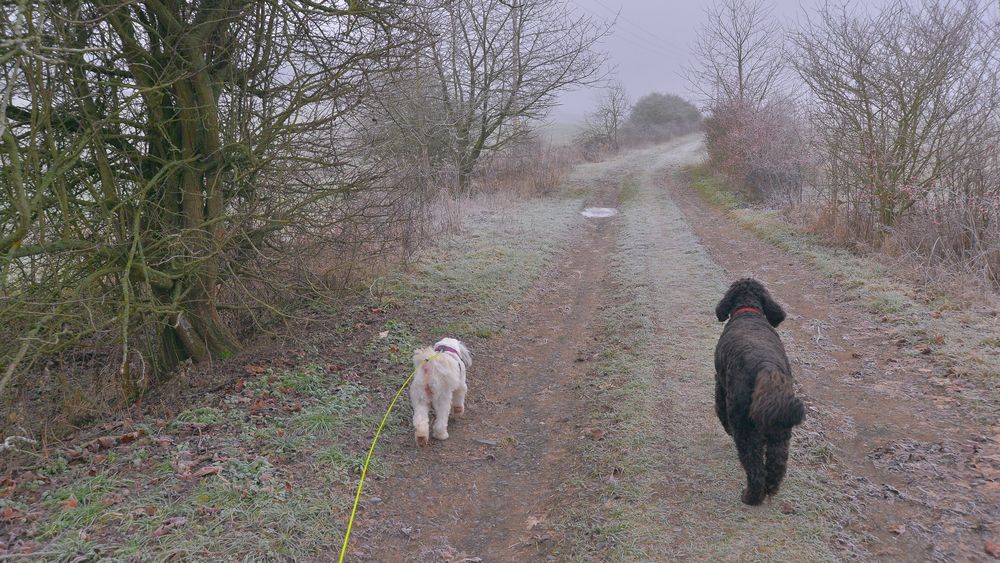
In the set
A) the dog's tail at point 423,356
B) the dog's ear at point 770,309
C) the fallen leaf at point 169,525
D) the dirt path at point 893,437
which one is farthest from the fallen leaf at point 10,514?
→ the dog's ear at point 770,309

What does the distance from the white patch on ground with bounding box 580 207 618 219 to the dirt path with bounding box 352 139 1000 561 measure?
34.4 feet

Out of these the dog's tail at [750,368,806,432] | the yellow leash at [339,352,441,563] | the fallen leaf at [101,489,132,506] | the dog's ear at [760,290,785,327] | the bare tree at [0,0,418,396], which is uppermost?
the bare tree at [0,0,418,396]

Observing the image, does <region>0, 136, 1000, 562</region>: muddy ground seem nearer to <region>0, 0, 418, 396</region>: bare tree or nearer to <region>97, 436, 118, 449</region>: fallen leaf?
<region>97, 436, 118, 449</region>: fallen leaf

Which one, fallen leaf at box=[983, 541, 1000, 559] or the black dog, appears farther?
the black dog

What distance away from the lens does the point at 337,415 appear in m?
5.95

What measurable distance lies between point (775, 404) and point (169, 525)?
4277mm

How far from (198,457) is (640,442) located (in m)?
3.91

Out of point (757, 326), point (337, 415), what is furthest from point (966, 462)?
point (337, 415)

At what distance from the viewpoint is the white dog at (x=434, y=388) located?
5.70 m

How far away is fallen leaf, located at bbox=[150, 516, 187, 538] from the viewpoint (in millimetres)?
3885

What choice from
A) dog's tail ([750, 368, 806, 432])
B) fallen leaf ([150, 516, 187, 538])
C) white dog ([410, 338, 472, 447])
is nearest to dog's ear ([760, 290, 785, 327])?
dog's tail ([750, 368, 806, 432])

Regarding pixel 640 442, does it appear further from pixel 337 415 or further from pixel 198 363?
pixel 198 363

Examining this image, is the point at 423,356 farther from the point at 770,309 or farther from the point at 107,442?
the point at 770,309

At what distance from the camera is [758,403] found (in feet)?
13.5
